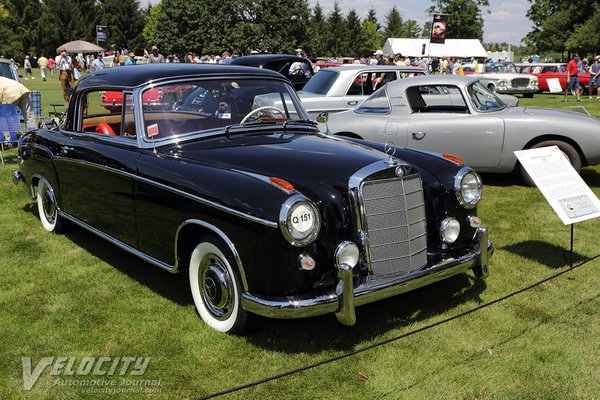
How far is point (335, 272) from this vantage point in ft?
10.9

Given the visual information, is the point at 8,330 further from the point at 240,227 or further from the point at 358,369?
the point at 358,369

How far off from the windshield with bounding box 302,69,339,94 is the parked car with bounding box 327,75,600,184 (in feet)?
6.88

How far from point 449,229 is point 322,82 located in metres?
6.59

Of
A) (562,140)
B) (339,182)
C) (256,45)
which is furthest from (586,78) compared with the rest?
(256,45)

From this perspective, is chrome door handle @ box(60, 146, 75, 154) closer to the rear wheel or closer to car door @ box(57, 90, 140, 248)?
car door @ box(57, 90, 140, 248)

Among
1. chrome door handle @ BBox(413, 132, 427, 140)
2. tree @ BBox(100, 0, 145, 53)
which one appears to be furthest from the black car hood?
tree @ BBox(100, 0, 145, 53)

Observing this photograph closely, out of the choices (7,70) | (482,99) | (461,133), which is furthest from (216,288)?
(7,70)

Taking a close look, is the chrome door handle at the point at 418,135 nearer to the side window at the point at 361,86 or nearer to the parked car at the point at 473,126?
the parked car at the point at 473,126

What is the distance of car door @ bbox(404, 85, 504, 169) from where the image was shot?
7.25 meters

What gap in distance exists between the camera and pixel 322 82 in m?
10.1

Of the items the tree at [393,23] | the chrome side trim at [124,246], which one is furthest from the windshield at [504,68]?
the tree at [393,23]

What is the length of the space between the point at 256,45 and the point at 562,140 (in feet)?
184

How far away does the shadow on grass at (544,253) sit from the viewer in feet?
16.3

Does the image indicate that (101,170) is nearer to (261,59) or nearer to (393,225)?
(393,225)
